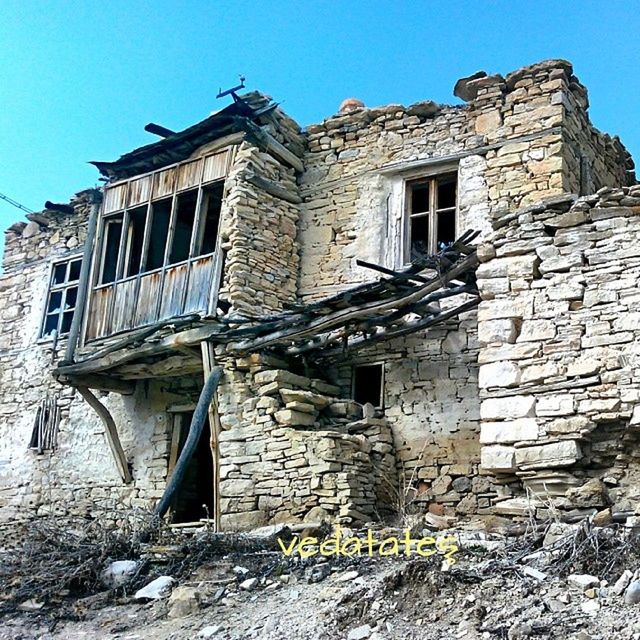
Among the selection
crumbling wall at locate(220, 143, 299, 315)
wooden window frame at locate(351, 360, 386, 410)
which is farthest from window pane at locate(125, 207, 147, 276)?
wooden window frame at locate(351, 360, 386, 410)

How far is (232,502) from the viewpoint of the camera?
31.1ft

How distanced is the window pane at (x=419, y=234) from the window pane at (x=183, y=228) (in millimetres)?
3024

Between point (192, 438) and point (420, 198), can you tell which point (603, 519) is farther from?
point (420, 198)

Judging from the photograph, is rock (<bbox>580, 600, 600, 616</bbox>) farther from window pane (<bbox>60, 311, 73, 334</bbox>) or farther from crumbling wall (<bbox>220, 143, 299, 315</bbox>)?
window pane (<bbox>60, 311, 73, 334</bbox>)

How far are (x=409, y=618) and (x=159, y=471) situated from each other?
21.6ft

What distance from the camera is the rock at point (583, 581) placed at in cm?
530

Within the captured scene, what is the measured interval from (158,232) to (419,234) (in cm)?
371

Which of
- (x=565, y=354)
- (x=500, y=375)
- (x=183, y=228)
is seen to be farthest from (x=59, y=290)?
(x=565, y=354)

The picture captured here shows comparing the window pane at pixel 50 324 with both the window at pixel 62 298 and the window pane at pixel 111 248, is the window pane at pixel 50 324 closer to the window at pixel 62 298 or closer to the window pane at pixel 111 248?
the window at pixel 62 298

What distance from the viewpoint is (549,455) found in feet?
22.4

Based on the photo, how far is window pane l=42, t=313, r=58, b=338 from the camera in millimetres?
13273

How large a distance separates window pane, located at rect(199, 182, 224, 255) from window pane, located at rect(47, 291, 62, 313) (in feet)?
8.06

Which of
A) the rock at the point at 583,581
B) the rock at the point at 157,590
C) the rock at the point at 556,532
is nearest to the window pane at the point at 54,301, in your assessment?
the rock at the point at 157,590

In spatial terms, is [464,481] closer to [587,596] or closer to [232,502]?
[232,502]
